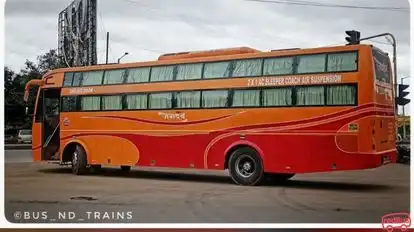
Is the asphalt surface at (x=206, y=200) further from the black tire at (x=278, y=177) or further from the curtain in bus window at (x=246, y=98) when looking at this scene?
the curtain in bus window at (x=246, y=98)

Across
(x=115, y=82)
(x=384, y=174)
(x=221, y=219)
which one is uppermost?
Answer: (x=115, y=82)

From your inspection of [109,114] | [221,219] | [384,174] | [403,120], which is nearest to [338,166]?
[384,174]

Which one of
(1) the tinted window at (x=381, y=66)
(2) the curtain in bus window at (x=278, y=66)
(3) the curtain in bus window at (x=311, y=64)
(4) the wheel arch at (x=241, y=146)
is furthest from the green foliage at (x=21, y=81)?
(1) the tinted window at (x=381, y=66)

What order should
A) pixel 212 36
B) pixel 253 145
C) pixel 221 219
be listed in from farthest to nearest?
pixel 253 145 → pixel 212 36 → pixel 221 219

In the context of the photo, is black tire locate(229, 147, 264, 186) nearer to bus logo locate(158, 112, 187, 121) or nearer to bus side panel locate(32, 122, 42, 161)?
bus logo locate(158, 112, 187, 121)

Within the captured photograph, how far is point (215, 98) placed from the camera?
6.20 metres

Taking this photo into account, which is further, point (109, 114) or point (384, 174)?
point (109, 114)

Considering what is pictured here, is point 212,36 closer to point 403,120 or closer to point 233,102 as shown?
point 233,102

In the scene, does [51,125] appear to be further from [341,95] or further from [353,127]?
[353,127]

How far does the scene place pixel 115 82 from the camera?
6.32 meters

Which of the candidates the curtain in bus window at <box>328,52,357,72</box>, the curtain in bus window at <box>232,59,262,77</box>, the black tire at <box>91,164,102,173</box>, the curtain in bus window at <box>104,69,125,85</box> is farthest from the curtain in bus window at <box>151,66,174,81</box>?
the curtain in bus window at <box>328,52,357,72</box>

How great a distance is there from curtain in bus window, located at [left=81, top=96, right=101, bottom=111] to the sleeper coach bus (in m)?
0.02

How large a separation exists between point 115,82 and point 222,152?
52.7 inches

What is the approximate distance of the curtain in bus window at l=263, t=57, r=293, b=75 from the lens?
5.76m
